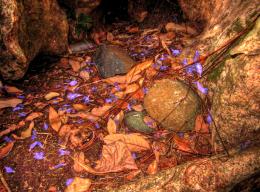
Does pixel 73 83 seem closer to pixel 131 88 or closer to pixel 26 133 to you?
pixel 131 88

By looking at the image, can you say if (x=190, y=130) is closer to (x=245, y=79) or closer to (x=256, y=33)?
(x=245, y=79)

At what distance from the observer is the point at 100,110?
8.82ft

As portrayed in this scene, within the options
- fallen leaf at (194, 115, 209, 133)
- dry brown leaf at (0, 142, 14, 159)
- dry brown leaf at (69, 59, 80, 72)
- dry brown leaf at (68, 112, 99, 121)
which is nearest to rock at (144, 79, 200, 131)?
fallen leaf at (194, 115, 209, 133)

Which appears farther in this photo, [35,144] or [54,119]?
[54,119]

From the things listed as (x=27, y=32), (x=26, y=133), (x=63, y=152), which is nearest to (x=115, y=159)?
(x=63, y=152)

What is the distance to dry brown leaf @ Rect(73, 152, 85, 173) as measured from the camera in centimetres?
235

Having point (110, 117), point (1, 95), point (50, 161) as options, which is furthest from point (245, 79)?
point (1, 95)

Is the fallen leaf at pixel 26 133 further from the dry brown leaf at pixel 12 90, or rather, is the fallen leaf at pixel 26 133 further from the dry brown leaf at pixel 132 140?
the dry brown leaf at pixel 132 140

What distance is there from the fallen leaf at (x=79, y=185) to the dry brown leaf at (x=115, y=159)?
0.42 ft

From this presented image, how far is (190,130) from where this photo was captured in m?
2.46

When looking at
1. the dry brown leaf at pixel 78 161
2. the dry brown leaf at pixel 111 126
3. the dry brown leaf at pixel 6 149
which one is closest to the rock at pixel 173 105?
the dry brown leaf at pixel 111 126

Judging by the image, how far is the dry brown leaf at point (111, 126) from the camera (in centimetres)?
253

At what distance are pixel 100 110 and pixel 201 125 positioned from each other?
0.82 m

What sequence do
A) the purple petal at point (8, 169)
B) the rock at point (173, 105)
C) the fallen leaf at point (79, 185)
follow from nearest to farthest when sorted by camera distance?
1. the fallen leaf at point (79, 185)
2. the purple petal at point (8, 169)
3. the rock at point (173, 105)
